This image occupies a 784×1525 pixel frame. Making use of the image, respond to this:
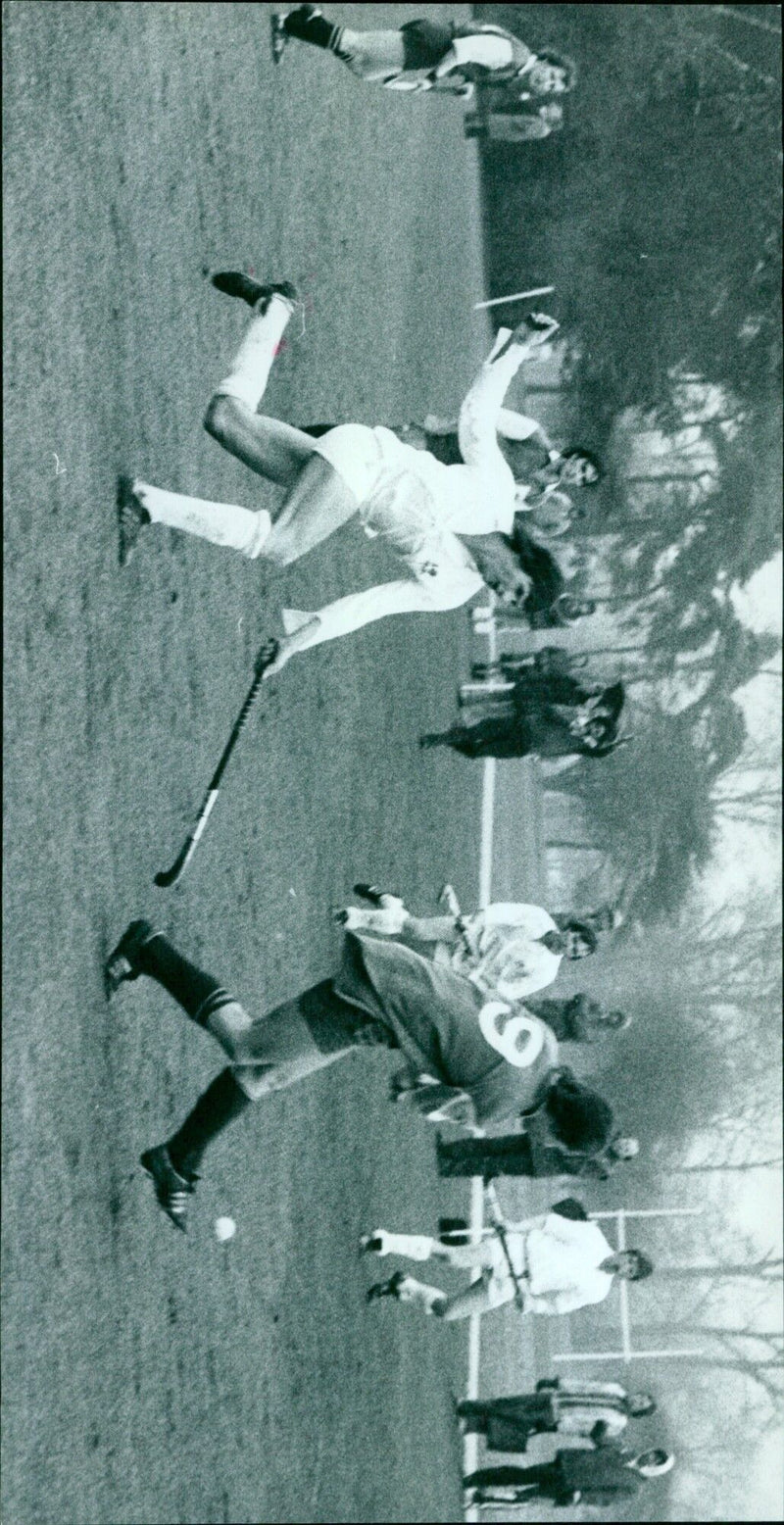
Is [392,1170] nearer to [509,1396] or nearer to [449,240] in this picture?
→ [509,1396]

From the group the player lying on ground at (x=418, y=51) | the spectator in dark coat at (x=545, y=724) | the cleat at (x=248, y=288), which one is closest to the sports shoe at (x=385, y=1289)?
the spectator in dark coat at (x=545, y=724)

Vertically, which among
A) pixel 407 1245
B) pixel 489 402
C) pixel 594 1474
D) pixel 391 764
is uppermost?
pixel 489 402

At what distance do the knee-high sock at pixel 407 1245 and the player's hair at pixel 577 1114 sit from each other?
204 centimetres

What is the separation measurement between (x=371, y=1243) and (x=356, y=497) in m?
4.24

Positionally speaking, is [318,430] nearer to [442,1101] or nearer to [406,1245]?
[442,1101]

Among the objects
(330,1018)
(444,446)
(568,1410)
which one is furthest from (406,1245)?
(444,446)

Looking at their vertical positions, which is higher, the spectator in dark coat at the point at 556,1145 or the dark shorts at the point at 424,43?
the dark shorts at the point at 424,43

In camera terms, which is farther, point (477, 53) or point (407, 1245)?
point (477, 53)

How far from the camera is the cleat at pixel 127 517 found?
6.53 m

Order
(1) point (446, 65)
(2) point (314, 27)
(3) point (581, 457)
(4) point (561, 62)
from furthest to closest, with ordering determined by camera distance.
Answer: (4) point (561, 62), (1) point (446, 65), (3) point (581, 457), (2) point (314, 27)

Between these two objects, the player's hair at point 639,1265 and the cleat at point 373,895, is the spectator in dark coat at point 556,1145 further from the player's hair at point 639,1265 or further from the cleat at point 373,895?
the cleat at point 373,895

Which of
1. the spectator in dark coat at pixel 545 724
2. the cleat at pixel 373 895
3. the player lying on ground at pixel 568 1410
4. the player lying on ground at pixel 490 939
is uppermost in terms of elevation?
the spectator in dark coat at pixel 545 724

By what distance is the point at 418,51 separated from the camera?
8875 mm

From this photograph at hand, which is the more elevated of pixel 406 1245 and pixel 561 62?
pixel 561 62
